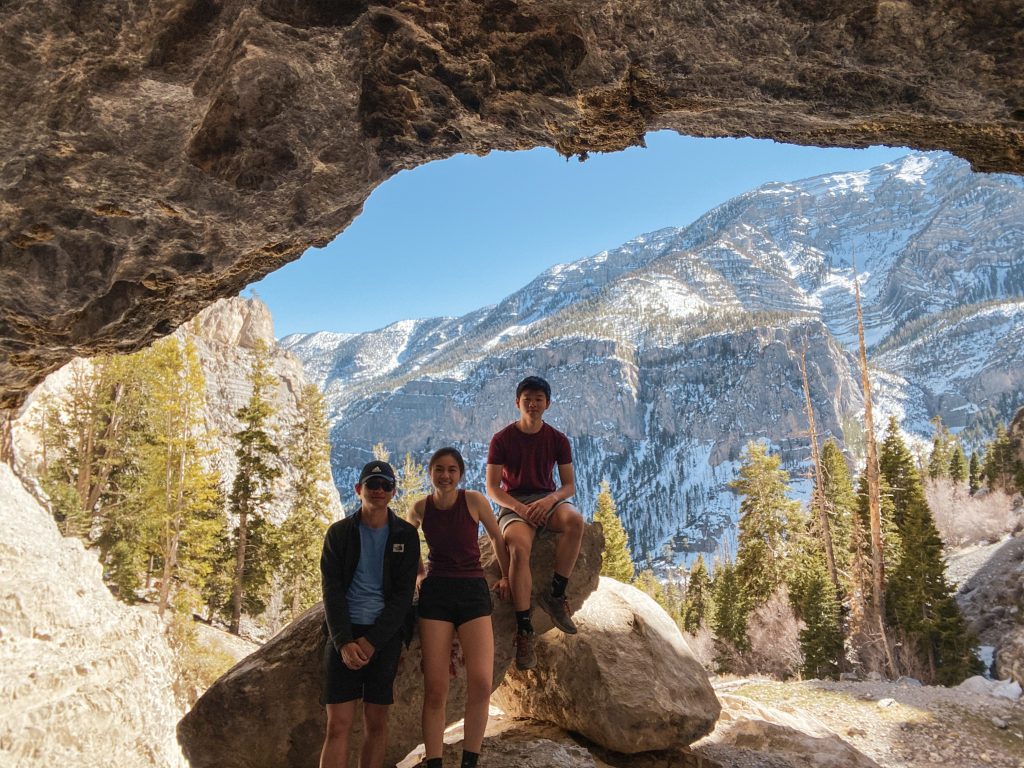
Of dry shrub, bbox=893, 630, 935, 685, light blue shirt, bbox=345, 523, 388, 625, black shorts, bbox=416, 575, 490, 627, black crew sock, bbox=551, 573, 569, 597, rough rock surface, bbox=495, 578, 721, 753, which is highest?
light blue shirt, bbox=345, 523, 388, 625

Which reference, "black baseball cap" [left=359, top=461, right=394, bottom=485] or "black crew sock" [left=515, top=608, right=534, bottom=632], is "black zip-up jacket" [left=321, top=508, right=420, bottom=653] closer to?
"black baseball cap" [left=359, top=461, right=394, bottom=485]

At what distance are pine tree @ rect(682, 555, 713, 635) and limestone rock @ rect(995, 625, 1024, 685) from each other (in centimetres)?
3458

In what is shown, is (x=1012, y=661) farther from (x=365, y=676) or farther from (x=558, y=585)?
(x=365, y=676)

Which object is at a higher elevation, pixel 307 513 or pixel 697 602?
pixel 307 513

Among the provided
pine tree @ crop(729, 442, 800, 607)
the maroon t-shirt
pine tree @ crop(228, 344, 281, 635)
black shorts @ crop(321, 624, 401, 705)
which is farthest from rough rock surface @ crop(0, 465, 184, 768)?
pine tree @ crop(729, 442, 800, 607)

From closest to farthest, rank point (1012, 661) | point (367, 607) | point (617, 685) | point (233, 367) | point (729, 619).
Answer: point (367, 607), point (617, 685), point (1012, 661), point (729, 619), point (233, 367)

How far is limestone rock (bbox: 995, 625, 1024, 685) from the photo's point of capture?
56.1ft

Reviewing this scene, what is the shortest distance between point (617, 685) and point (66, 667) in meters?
7.34

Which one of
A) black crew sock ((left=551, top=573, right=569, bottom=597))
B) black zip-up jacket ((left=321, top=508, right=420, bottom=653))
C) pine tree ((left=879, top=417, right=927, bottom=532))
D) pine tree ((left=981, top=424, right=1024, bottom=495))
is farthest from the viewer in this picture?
pine tree ((left=981, top=424, right=1024, bottom=495))

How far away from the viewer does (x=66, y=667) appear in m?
8.28

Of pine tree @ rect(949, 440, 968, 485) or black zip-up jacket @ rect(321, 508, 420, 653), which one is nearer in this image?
black zip-up jacket @ rect(321, 508, 420, 653)

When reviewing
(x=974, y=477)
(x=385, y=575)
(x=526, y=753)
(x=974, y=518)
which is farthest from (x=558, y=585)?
(x=974, y=477)

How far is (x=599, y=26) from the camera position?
4359 millimetres

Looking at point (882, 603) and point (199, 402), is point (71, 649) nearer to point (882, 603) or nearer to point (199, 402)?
point (199, 402)
